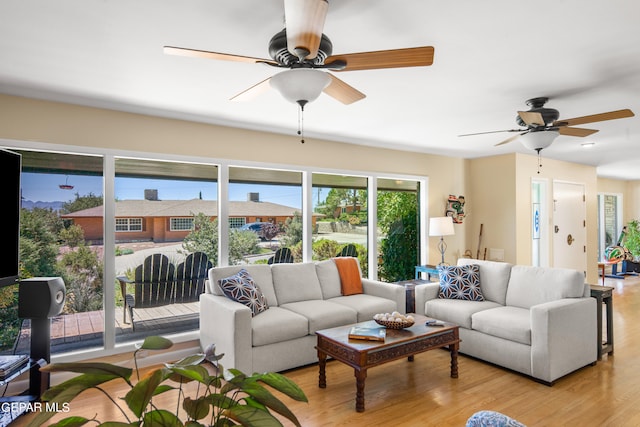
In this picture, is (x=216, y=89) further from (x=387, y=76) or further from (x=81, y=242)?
(x=81, y=242)

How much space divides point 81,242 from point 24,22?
80.8 inches

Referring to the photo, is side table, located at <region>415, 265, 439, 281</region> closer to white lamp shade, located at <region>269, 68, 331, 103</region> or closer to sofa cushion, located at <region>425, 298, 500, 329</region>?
sofa cushion, located at <region>425, 298, 500, 329</region>

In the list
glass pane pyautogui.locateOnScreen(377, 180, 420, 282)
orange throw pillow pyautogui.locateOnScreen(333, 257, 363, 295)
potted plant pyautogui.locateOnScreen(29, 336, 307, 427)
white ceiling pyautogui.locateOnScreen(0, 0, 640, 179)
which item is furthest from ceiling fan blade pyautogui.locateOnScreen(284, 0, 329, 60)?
glass pane pyautogui.locateOnScreen(377, 180, 420, 282)

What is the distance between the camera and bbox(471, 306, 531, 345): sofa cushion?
323 cm

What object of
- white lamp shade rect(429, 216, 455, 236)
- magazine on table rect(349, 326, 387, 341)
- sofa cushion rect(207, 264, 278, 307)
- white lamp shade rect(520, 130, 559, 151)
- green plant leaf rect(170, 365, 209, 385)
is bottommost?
magazine on table rect(349, 326, 387, 341)

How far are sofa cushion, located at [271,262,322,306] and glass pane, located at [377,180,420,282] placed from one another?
1672 millimetres

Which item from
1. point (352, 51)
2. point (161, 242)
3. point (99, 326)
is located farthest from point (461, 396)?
point (99, 326)

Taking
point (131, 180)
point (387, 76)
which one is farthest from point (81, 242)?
point (387, 76)

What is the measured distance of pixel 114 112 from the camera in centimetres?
360

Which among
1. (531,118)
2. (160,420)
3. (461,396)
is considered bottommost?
(461,396)

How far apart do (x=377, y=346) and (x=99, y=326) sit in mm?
2630

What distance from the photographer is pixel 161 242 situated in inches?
157

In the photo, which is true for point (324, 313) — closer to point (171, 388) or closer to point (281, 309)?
point (281, 309)

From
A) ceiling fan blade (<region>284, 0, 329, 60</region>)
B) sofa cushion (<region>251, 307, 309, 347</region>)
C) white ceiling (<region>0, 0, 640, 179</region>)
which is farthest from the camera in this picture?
sofa cushion (<region>251, 307, 309, 347</region>)
